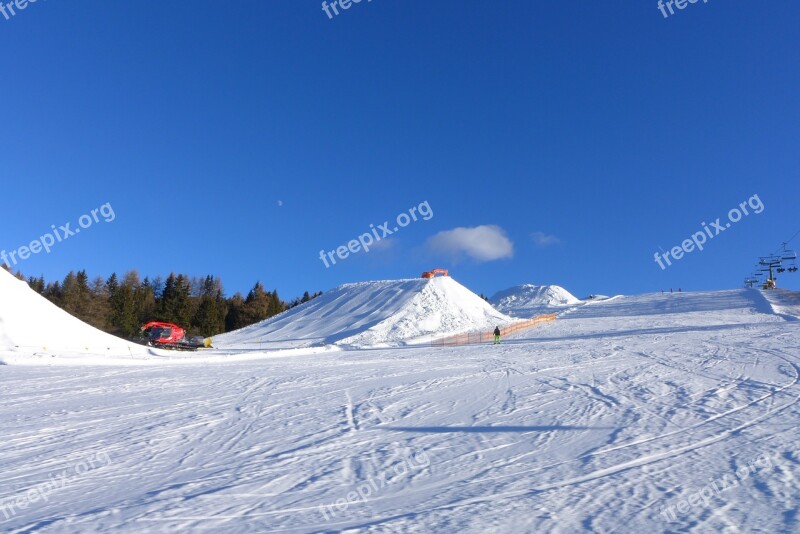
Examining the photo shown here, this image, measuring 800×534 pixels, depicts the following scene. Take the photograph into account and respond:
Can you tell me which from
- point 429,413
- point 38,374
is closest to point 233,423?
point 429,413

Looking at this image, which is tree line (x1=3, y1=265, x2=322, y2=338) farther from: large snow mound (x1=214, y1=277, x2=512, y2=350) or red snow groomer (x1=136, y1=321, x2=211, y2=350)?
red snow groomer (x1=136, y1=321, x2=211, y2=350)

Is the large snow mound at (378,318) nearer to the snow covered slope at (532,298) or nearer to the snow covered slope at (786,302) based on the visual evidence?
the snow covered slope at (532,298)

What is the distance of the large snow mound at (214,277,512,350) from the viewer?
136 ft

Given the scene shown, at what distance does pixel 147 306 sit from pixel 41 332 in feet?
176

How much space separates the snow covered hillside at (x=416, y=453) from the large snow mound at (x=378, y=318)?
2248 cm

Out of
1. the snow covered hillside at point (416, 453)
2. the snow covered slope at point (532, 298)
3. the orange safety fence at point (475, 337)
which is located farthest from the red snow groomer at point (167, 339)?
the snow covered slope at point (532, 298)

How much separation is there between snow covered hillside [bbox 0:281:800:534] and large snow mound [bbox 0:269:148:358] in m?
12.2

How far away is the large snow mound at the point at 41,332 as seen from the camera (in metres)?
25.0

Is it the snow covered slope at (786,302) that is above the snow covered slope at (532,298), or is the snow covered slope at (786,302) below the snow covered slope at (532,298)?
below

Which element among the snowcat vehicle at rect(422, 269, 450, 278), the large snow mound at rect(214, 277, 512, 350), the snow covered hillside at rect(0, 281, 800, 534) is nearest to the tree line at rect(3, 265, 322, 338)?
the large snow mound at rect(214, 277, 512, 350)

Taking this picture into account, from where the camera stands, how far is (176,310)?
71500mm

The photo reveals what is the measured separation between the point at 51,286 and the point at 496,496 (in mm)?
93700

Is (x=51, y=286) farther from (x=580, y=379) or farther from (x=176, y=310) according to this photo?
(x=580, y=379)

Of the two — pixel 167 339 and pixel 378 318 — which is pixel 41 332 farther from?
pixel 378 318
